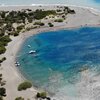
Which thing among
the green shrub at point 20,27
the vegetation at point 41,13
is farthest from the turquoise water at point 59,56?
the vegetation at point 41,13

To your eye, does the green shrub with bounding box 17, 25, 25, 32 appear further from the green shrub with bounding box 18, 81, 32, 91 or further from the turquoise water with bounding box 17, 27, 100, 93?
the green shrub with bounding box 18, 81, 32, 91

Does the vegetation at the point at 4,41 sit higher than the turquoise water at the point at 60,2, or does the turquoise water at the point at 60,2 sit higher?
the turquoise water at the point at 60,2

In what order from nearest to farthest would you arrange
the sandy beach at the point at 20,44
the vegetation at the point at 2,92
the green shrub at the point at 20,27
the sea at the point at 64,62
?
the vegetation at the point at 2,92
the sandy beach at the point at 20,44
the sea at the point at 64,62
the green shrub at the point at 20,27

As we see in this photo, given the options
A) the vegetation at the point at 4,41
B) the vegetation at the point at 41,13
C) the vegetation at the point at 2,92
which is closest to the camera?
the vegetation at the point at 2,92

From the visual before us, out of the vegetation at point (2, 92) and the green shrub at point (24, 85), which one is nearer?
the vegetation at point (2, 92)

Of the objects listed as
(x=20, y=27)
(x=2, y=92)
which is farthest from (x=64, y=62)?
(x=20, y=27)

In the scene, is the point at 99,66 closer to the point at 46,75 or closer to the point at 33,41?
the point at 46,75

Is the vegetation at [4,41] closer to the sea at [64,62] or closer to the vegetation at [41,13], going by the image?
the sea at [64,62]

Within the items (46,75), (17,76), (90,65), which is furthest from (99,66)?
(17,76)
